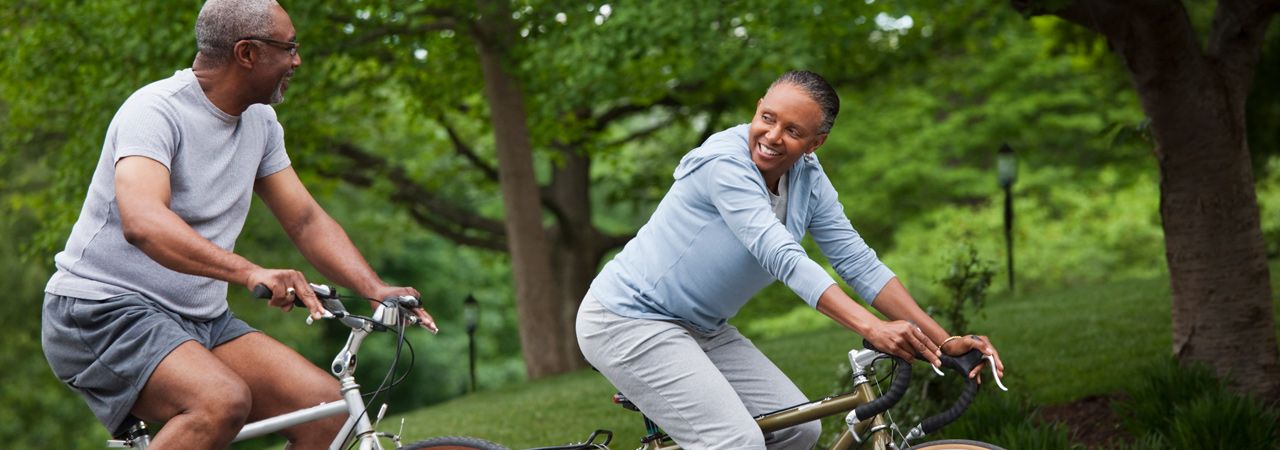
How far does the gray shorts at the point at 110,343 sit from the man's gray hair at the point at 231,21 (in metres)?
0.61

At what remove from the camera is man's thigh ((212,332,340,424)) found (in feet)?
11.3

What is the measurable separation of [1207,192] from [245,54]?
5.19 m

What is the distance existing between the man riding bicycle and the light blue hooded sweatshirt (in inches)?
22.6

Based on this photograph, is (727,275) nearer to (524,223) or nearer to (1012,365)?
(1012,365)

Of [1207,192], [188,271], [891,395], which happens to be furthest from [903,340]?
[1207,192]

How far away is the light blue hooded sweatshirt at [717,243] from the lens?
333cm

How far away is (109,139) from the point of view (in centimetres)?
324

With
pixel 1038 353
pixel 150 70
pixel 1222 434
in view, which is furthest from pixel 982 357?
pixel 150 70

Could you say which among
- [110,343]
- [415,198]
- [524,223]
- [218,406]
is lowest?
[415,198]

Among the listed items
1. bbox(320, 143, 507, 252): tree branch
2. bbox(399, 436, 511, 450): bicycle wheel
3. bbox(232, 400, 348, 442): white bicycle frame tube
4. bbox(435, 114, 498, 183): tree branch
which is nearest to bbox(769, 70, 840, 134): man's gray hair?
bbox(399, 436, 511, 450): bicycle wheel

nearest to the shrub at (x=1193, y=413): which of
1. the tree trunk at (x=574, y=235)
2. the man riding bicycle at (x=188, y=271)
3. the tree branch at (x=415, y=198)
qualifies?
the man riding bicycle at (x=188, y=271)

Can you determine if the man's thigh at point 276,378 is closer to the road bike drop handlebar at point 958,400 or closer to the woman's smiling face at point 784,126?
the woman's smiling face at point 784,126

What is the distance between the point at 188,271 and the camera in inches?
121

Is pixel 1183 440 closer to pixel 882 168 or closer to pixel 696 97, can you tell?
pixel 696 97
